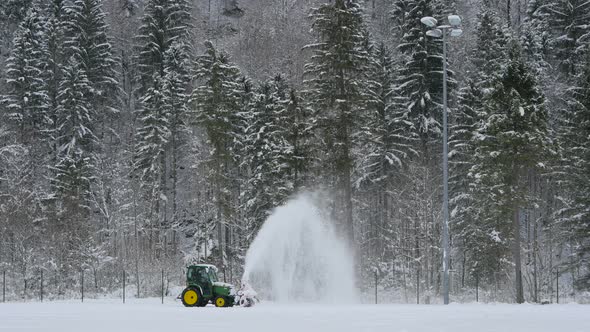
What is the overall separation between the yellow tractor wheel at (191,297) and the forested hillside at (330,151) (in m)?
10.7

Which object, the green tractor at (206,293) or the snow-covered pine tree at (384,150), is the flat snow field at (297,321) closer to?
the green tractor at (206,293)

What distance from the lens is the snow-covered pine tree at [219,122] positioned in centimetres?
4025

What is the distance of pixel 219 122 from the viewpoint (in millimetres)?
40375

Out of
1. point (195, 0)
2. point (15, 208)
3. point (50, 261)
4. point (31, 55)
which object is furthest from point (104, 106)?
point (195, 0)

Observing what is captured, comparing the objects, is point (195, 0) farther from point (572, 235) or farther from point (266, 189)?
point (572, 235)

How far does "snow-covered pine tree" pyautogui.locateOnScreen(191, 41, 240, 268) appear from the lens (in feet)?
132

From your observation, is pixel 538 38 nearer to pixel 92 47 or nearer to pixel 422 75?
pixel 422 75

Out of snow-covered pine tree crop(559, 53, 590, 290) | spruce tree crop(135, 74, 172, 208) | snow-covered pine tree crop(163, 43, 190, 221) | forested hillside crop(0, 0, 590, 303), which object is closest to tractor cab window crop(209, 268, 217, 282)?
forested hillside crop(0, 0, 590, 303)

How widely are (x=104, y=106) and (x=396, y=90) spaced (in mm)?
26844

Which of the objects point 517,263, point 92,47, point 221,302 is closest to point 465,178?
point 517,263

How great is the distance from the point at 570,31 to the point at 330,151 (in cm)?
2551

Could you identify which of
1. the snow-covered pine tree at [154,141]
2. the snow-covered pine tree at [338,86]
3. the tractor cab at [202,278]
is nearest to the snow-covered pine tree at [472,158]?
the snow-covered pine tree at [338,86]

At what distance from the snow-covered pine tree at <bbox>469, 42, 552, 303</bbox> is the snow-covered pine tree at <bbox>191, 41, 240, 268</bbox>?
1692cm

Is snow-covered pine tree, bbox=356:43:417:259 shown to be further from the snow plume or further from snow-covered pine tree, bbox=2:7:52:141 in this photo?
snow-covered pine tree, bbox=2:7:52:141
